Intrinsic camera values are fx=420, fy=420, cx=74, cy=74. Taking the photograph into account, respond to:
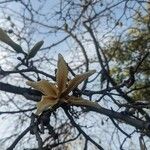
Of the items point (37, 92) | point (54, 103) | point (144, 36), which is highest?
point (144, 36)

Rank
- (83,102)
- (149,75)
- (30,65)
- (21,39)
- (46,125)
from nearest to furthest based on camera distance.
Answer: (46,125), (83,102), (30,65), (21,39), (149,75)

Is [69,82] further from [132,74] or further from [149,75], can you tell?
[149,75]

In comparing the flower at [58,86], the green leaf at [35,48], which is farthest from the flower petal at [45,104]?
the green leaf at [35,48]

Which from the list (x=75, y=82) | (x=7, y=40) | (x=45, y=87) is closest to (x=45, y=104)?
(x=45, y=87)

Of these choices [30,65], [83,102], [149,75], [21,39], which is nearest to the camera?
[83,102]

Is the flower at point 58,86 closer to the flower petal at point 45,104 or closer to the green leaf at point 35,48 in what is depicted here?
the flower petal at point 45,104

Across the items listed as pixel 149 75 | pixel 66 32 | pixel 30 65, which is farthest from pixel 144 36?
pixel 30 65

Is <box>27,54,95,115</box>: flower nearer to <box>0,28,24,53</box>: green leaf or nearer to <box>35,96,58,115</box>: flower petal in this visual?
<box>35,96,58,115</box>: flower petal

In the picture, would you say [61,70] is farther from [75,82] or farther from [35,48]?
[35,48]
